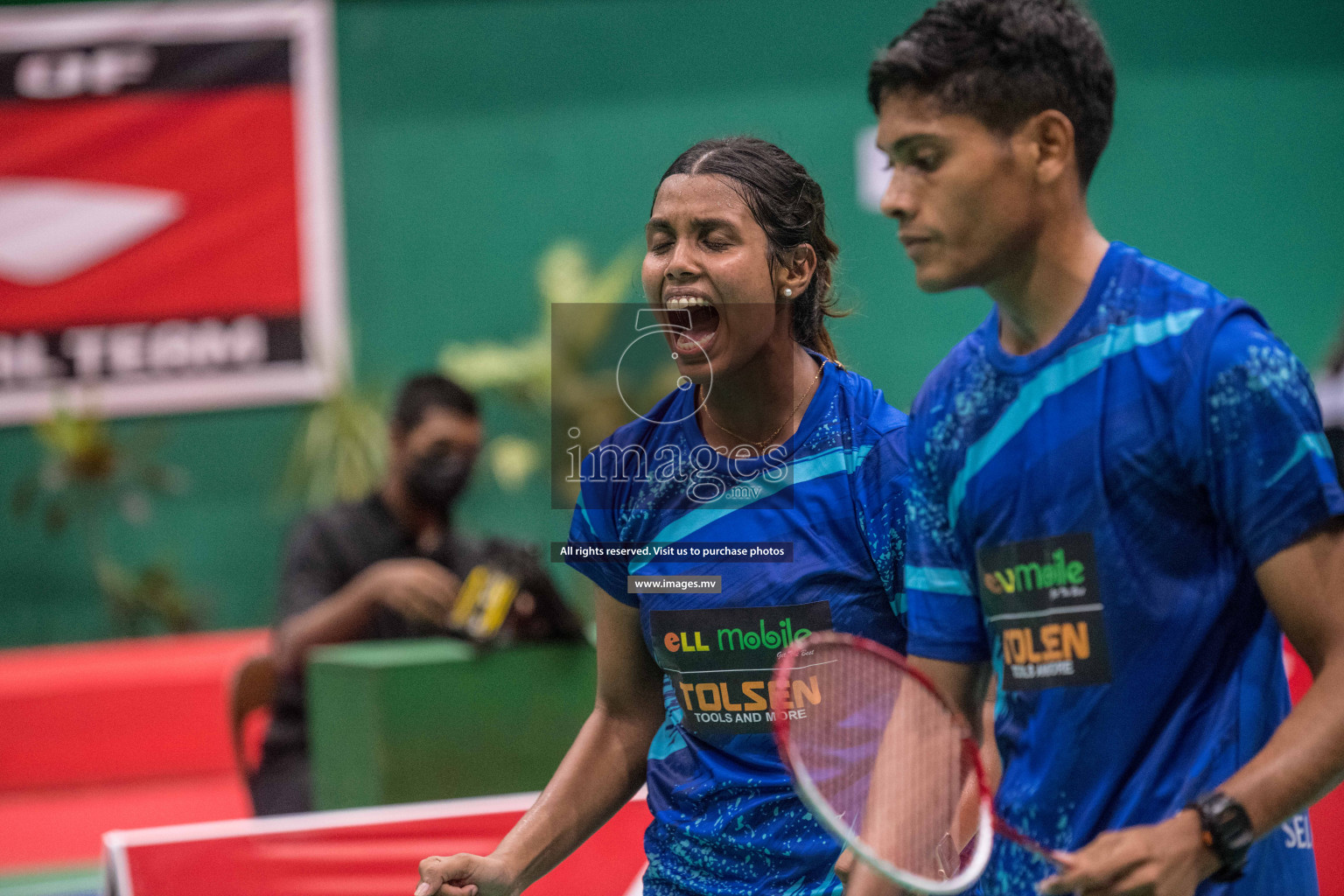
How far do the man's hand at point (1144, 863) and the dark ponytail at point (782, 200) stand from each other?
824 mm

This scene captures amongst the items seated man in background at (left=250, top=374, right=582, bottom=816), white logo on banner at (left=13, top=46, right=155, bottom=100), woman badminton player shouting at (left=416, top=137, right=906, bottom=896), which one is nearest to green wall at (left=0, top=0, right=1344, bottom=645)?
white logo on banner at (left=13, top=46, right=155, bottom=100)

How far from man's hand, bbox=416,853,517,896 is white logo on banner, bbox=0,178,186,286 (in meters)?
6.65

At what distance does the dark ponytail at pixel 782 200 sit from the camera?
1740mm

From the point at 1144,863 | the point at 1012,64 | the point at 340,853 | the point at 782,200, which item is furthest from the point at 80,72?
the point at 1144,863

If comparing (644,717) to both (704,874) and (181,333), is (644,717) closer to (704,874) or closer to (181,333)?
(704,874)

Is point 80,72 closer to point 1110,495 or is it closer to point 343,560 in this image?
point 343,560

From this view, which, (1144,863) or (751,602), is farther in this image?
(751,602)

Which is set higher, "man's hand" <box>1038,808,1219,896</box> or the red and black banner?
the red and black banner

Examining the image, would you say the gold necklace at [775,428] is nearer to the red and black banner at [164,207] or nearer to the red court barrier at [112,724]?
the red court barrier at [112,724]

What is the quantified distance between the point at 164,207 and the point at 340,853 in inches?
233

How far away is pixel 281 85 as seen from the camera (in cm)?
781

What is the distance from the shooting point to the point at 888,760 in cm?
144

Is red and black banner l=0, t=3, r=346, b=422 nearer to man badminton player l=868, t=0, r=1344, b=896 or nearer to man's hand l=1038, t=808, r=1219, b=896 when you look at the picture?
man badminton player l=868, t=0, r=1344, b=896

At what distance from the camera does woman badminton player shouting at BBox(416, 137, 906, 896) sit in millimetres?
1688
